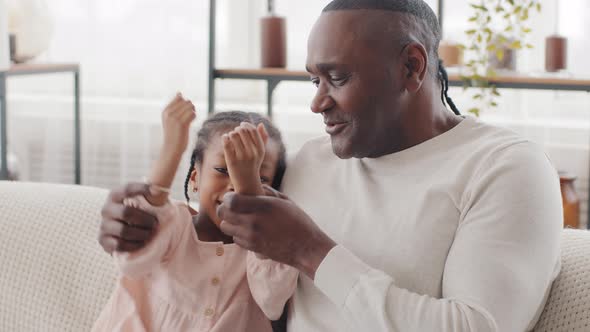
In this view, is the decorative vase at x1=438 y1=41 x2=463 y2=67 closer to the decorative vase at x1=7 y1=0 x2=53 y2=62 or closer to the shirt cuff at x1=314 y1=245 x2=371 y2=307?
the decorative vase at x1=7 y1=0 x2=53 y2=62

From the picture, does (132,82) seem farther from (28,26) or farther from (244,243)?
(244,243)

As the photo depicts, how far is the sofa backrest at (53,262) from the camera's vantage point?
1552 mm

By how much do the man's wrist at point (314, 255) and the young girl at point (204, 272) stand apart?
0.47 feet

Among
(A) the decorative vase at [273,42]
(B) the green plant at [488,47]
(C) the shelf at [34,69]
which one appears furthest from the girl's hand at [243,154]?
(C) the shelf at [34,69]

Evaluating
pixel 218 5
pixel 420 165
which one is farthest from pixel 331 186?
pixel 218 5

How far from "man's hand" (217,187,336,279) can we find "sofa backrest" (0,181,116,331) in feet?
1.67

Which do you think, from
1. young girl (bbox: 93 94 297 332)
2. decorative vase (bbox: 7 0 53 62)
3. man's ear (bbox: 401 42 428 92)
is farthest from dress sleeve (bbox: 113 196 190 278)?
decorative vase (bbox: 7 0 53 62)

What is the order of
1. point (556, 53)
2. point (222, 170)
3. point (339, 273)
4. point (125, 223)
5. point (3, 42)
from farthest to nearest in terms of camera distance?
point (556, 53)
point (3, 42)
point (222, 170)
point (125, 223)
point (339, 273)

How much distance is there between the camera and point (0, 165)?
285 cm

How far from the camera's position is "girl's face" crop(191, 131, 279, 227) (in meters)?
1.32

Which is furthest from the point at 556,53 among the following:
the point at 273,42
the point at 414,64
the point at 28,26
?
the point at 28,26

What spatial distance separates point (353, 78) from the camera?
1192 millimetres

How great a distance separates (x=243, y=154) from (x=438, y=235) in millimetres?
294

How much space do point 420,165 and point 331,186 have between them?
0.16 metres
